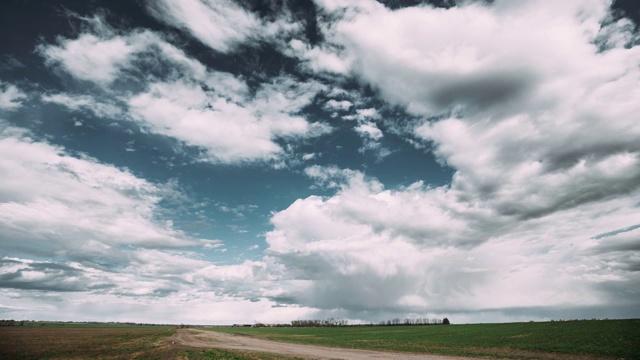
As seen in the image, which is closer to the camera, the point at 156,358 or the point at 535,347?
the point at 156,358

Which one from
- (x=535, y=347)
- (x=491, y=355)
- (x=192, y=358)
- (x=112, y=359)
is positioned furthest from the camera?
(x=535, y=347)

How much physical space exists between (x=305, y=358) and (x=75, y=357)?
2611 cm

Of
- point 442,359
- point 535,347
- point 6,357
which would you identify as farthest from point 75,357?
point 535,347

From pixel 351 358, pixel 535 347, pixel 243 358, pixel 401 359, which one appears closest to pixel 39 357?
pixel 243 358

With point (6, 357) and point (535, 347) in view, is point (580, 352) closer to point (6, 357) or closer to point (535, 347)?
point (535, 347)

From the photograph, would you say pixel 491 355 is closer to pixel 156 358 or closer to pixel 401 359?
pixel 401 359

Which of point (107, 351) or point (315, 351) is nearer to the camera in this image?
point (107, 351)

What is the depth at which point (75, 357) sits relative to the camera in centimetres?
3859

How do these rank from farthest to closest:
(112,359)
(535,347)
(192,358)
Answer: (535,347)
(192,358)
(112,359)

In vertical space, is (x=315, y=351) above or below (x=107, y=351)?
below

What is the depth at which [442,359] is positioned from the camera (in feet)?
126

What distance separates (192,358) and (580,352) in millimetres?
46019

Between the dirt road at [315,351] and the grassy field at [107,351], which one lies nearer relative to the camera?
the grassy field at [107,351]

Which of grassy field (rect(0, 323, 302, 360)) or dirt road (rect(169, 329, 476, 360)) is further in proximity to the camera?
dirt road (rect(169, 329, 476, 360))
